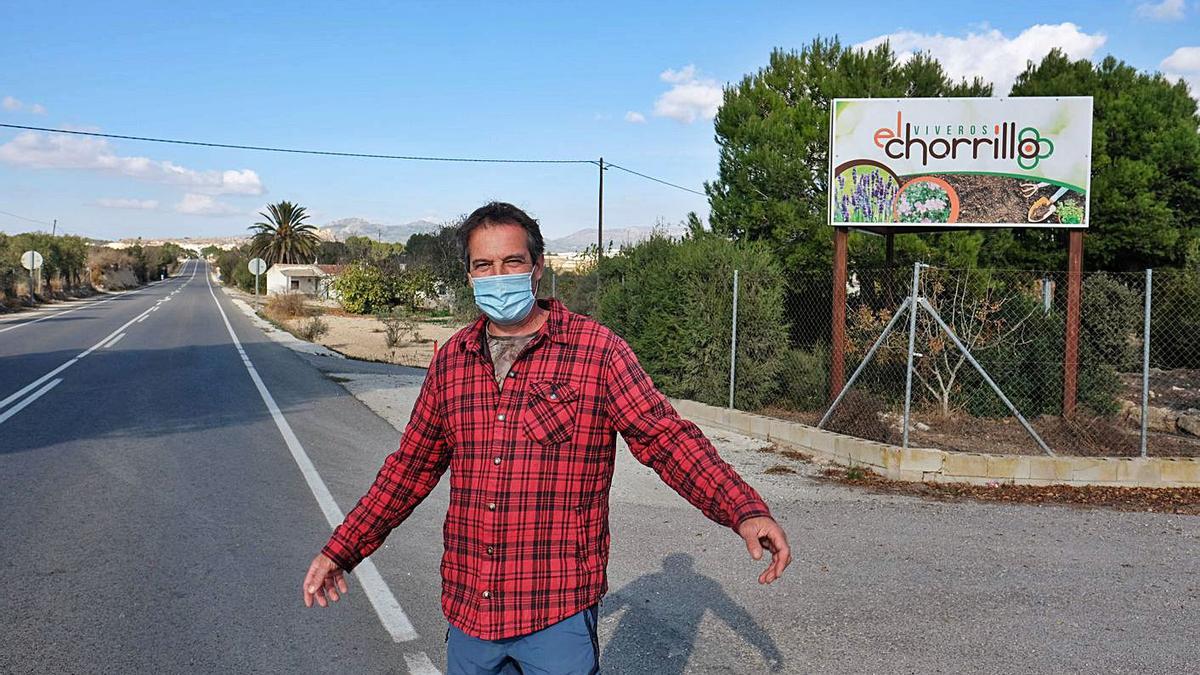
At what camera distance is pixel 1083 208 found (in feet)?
35.3

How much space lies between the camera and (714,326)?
11930mm

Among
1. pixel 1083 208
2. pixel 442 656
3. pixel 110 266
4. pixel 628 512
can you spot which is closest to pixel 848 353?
pixel 1083 208

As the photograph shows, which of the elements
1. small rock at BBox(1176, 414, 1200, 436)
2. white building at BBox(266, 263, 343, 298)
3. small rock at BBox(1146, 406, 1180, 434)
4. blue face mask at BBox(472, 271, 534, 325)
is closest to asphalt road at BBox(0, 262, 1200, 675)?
blue face mask at BBox(472, 271, 534, 325)

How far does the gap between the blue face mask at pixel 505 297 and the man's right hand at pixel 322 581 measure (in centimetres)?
86

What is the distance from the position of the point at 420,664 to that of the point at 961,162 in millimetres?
9302

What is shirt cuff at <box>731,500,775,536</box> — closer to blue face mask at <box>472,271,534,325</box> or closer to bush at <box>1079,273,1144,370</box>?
blue face mask at <box>472,271,534,325</box>

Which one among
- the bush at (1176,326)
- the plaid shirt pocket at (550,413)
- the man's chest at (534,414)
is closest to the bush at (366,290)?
the bush at (1176,326)

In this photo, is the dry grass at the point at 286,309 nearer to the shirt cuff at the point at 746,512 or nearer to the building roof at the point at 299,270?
the building roof at the point at 299,270

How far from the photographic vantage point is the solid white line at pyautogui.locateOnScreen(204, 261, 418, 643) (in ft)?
15.0

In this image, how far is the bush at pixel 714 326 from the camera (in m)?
11.9

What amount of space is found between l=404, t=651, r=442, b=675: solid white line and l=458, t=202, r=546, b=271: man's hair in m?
2.19

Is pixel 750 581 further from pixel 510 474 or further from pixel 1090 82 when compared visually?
pixel 1090 82

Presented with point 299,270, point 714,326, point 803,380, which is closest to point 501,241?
point 714,326

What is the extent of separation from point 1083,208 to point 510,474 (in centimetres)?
→ 1041
